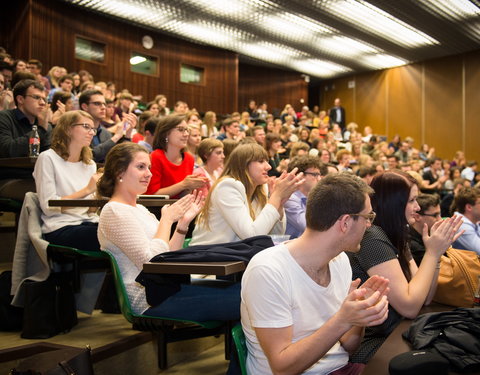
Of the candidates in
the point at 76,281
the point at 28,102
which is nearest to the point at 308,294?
the point at 76,281

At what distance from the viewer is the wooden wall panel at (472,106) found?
12.9 metres

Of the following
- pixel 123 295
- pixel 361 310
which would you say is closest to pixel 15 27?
pixel 123 295

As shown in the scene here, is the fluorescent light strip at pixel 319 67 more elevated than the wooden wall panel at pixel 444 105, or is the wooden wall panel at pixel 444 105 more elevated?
the fluorescent light strip at pixel 319 67

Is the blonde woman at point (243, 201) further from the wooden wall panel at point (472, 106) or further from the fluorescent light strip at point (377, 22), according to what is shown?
the wooden wall panel at point (472, 106)

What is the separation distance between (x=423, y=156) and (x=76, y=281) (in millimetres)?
11171

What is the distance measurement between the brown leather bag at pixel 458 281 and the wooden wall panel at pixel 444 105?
12.5 m

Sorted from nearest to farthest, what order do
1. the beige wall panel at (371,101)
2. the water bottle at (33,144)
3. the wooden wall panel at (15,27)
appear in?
the water bottle at (33,144) < the wooden wall panel at (15,27) < the beige wall panel at (371,101)

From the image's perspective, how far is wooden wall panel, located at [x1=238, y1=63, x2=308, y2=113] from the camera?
15.1 m

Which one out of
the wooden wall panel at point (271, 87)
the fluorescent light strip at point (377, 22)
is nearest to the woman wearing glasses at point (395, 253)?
the fluorescent light strip at point (377, 22)

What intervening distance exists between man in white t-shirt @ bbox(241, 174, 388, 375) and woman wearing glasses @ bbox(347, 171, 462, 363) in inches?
11.7

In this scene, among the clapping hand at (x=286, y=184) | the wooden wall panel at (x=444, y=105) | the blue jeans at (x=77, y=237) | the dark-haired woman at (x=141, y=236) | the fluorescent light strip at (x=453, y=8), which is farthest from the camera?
the wooden wall panel at (x=444, y=105)

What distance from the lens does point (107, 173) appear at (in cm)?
231

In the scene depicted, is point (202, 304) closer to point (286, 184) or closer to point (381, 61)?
point (286, 184)

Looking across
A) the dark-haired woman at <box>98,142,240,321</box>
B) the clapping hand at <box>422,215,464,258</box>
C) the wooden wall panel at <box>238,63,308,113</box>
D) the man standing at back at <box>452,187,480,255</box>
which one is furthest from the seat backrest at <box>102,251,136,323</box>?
the wooden wall panel at <box>238,63,308,113</box>
